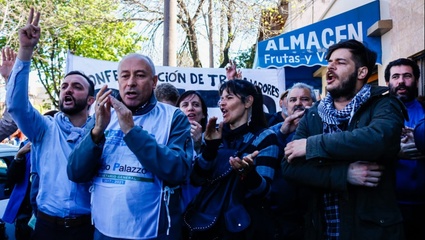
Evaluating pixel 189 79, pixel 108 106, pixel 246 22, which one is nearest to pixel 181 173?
pixel 108 106

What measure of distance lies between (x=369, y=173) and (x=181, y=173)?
1.00 m

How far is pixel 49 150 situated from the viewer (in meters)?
3.16

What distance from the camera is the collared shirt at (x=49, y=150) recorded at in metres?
2.99

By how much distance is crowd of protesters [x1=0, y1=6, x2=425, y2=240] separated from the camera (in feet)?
8.05

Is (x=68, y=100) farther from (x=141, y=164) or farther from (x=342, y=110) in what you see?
(x=342, y=110)

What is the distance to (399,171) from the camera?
3.23 metres

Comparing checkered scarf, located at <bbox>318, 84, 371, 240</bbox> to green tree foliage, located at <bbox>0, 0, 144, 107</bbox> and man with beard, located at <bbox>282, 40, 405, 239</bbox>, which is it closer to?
man with beard, located at <bbox>282, 40, 405, 239</bbox>

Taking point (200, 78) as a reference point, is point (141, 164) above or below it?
below

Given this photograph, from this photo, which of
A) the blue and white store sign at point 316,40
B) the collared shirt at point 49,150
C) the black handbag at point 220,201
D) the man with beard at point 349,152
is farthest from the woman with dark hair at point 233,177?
the blue and white store sign at point 316,40

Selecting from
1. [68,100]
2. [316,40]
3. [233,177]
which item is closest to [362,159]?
[233,177]

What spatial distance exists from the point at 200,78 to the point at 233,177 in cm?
360

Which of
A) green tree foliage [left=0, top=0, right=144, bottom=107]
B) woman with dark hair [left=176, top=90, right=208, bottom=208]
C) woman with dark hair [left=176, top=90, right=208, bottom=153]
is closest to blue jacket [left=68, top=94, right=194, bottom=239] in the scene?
woman with dark hair [left=176, top=90, right=208, bottom=208]

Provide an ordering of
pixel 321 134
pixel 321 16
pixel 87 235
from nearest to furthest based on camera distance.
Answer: pixel 321 134 → pixel 87 235 → pixel 321 16

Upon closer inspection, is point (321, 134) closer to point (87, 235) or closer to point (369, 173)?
point (369, 173)
